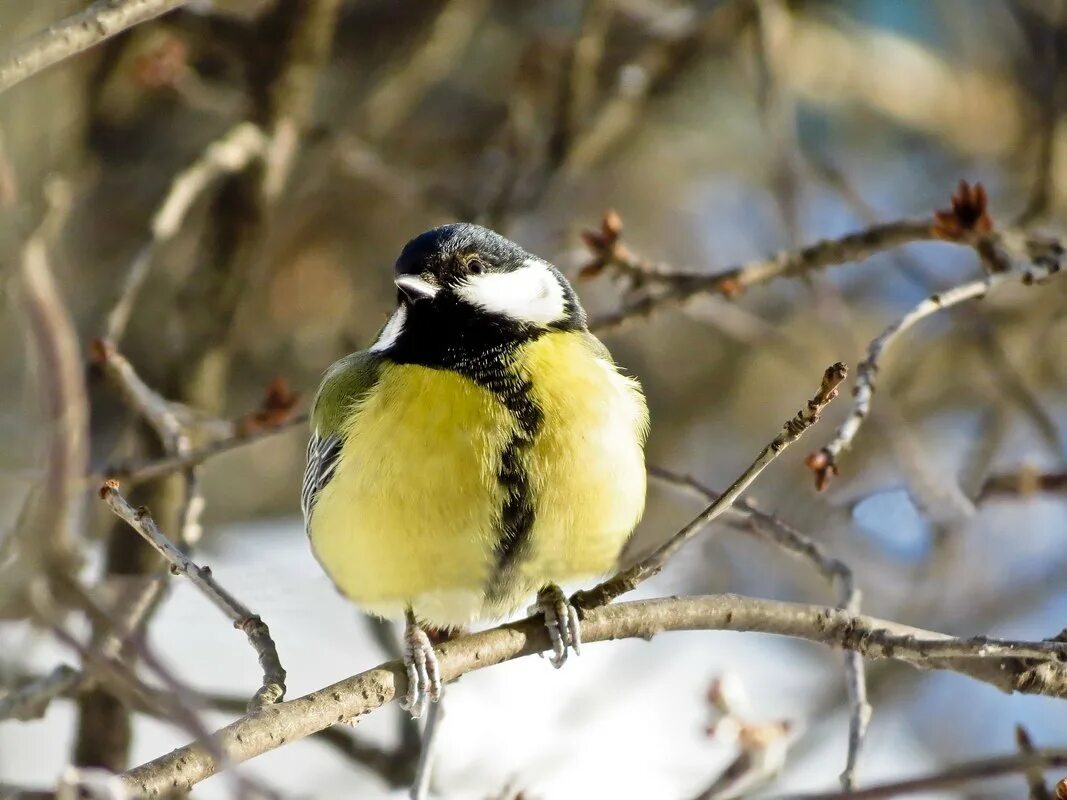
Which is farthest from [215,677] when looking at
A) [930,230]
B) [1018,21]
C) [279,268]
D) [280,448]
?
[1018,21]

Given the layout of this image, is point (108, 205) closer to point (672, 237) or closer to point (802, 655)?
point (672, 237)

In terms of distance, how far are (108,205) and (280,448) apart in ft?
3.79

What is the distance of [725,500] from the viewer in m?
1.81

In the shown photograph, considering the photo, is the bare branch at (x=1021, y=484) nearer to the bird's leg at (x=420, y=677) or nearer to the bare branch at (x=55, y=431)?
the bird's leg at (x=420, y=677)

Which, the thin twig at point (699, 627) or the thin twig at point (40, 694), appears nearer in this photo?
the thin twig at point (699, 627)

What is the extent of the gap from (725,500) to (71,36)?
113 cm

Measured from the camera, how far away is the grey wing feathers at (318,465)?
2.47m

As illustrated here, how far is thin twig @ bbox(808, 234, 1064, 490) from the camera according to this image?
196 centimetres

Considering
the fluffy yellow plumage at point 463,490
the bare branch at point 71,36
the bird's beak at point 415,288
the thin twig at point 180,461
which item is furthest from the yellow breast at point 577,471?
the bare branch at point 71,36

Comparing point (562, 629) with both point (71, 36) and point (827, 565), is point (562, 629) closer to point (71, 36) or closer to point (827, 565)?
point (827, 565)

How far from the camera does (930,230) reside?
8.68 feet

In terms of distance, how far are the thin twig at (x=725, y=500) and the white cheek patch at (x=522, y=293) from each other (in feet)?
2.12

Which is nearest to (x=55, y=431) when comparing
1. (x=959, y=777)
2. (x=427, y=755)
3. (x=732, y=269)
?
(x=427, y=755)

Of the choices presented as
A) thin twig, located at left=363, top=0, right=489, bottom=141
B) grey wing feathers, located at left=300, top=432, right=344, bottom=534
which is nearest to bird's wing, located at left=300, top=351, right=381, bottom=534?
grey wing feathers, located at left=300, top=432, right=344, bottom=534
